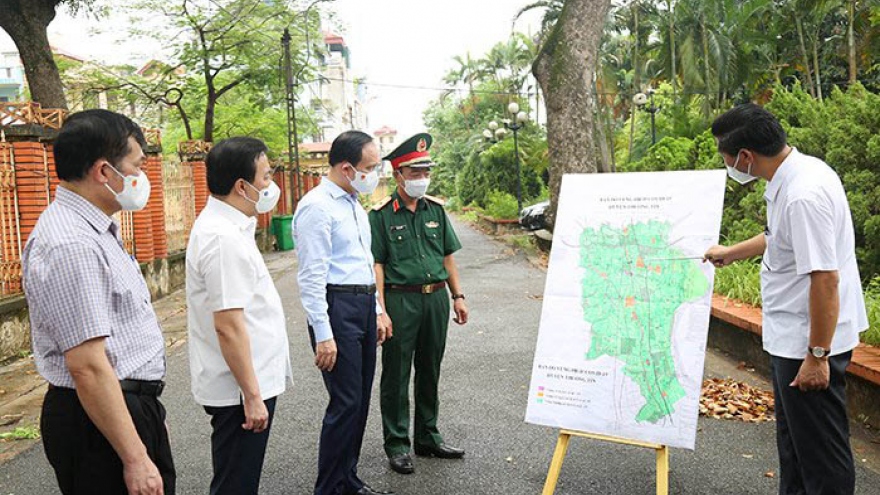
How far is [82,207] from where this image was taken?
2.26 m

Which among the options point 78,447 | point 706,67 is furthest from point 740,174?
point 706,67

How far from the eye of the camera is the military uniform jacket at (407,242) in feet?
15.1

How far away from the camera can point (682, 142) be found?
43.5ft

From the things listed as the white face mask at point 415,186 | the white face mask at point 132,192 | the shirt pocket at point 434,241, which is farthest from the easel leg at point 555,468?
the white face mask at point 132,192

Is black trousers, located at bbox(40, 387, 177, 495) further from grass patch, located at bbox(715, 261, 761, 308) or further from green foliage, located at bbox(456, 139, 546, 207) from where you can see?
green foliage, located at bbox(456, 139, 546, 207)

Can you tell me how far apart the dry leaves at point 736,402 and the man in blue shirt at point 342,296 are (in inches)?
107

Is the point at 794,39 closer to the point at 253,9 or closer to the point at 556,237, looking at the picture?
the point at 253,9

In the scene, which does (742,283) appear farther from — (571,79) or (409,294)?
(571,79)

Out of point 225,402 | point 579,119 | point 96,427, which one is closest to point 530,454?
point 225,402

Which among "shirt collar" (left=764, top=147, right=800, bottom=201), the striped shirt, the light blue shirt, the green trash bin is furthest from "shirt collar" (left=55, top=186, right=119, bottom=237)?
the green trash bin

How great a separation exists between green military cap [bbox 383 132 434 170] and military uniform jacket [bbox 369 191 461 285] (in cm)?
23

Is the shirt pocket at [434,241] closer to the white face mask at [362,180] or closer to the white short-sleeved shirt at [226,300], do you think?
the white face mask at [362,180]

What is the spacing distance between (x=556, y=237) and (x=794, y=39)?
2942 cm

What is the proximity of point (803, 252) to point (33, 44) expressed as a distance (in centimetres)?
1485
